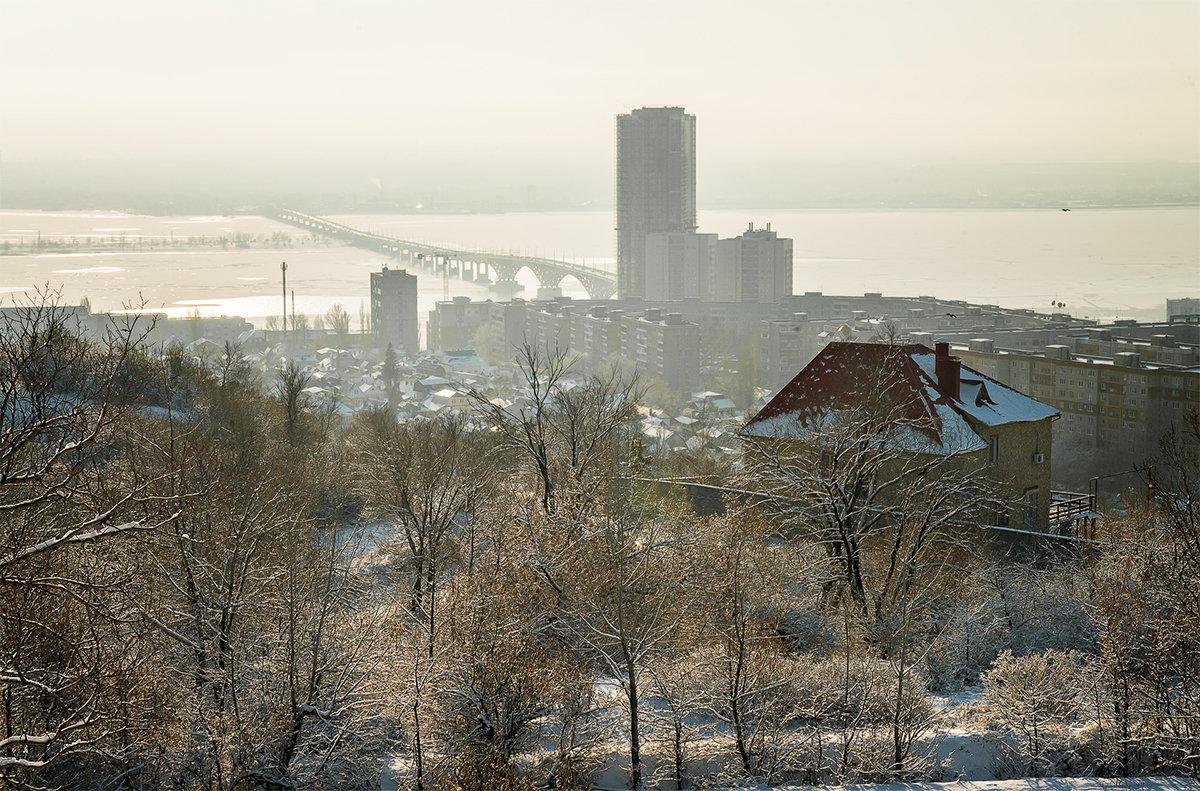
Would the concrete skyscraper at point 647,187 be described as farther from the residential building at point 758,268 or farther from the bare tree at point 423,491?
the bare tree at point 423,491

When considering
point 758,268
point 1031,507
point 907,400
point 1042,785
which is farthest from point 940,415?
point 758,268

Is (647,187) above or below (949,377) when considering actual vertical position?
above

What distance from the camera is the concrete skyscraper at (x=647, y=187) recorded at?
15162 cm

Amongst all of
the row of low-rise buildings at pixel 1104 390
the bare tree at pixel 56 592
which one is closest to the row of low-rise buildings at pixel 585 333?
the row of low-rise buildings at pixel 1104 390

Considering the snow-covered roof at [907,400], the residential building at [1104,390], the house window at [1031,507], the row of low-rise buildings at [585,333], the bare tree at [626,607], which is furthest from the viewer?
the row of low-rise buildings at [585,333]

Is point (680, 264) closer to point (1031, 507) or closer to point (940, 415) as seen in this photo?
point (1031, 507)

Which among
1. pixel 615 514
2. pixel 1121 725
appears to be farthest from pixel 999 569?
pixel 615 514

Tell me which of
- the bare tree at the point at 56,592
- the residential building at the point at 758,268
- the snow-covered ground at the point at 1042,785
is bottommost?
the snow-covered ground at the point at 1042,785

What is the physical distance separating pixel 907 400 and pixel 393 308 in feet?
333

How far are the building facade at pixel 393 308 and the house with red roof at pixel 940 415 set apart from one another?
97161 mm

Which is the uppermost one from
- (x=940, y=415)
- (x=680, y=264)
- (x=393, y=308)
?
(x=680, y=264)

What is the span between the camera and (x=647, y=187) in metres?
154

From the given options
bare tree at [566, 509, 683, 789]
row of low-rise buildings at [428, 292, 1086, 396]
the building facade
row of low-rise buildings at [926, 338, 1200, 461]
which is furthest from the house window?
the building facade

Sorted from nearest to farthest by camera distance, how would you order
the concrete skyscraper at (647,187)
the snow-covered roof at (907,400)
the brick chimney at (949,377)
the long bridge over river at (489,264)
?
the snow-covered roof at (907,400) → the brick chimney at (949,377) → the concrete skyscraper at (647,187) → the long bridge over river at (489,264)
